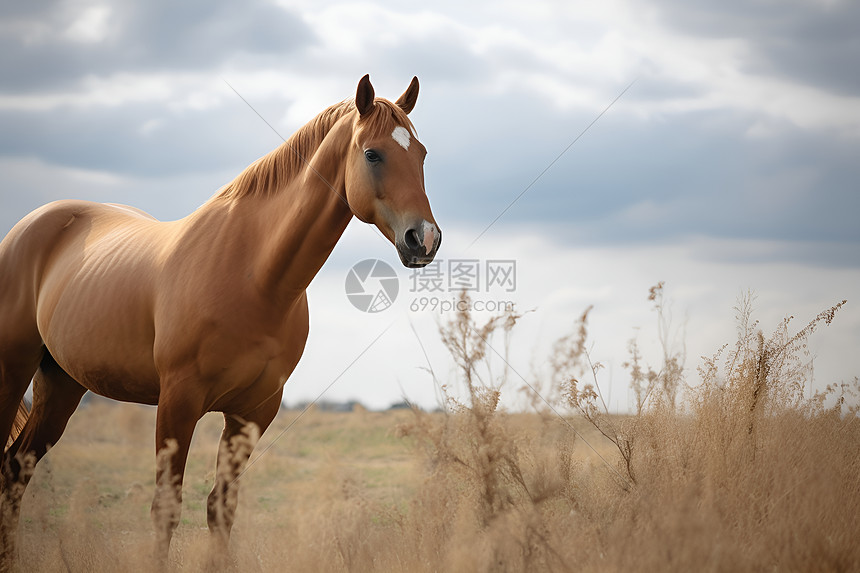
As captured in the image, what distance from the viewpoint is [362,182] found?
3.43 meters

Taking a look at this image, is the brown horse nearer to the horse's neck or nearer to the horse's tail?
the horse's neck

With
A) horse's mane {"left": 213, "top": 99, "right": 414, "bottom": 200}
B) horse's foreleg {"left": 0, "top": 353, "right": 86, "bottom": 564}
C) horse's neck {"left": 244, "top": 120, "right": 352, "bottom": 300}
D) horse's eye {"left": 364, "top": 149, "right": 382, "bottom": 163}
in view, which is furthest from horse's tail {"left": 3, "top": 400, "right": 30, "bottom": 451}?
horse's eye {"left": 364, "top": 149, "right": 382, "bottom": 163}

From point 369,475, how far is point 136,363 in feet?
18.1

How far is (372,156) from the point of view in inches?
135

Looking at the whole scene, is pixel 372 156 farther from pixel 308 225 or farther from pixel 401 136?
pixel 308 225

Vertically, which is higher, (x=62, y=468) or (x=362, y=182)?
(x=362, y=182)

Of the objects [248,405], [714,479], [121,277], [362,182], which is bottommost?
[714,479]

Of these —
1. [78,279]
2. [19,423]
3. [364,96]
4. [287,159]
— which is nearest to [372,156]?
[364,96]

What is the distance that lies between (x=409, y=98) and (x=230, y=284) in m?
1.51

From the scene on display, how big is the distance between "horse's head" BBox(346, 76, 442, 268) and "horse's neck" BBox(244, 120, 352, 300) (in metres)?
0.15

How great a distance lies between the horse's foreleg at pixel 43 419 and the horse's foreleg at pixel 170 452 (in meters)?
1.84

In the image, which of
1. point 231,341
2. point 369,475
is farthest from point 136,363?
point 369,475

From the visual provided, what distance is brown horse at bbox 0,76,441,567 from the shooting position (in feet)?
11.3

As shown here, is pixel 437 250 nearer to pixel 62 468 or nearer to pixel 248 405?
pixel 248 405
